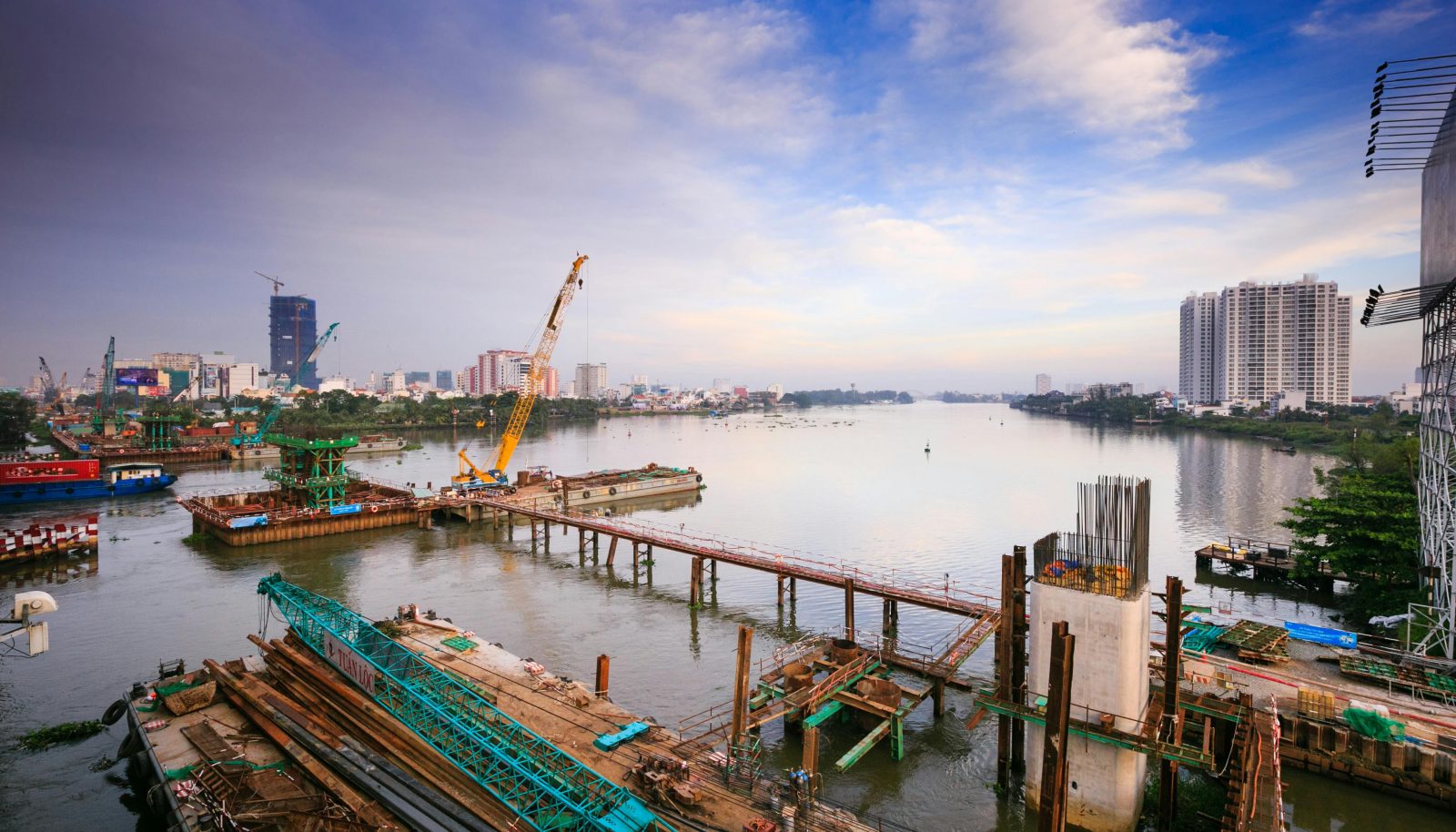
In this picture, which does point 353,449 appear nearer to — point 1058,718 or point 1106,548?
point 1106,548

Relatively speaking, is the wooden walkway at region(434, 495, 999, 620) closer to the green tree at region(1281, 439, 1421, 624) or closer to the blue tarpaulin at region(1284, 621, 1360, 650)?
the blue tarpaulin at region(1284, 621, 1360, 650)

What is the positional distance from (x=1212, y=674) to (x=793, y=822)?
10.7 m

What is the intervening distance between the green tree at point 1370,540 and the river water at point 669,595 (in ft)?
6.84

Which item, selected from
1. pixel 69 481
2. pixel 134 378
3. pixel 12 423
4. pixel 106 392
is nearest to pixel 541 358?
pixel 69 481

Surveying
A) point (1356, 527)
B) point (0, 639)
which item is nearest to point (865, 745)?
point (0, 639)

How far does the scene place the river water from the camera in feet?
47.1

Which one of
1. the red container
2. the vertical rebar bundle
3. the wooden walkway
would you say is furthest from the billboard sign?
the vertical rebar bundle

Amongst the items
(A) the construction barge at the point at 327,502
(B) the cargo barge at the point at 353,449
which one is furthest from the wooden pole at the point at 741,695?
(B) the cargo barge at the point at 353,449

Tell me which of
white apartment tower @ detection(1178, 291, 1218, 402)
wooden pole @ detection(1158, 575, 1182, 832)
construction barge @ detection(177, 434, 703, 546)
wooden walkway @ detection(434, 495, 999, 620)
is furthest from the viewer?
white apartment tower @ detection(1178, 291, 1218, 402)

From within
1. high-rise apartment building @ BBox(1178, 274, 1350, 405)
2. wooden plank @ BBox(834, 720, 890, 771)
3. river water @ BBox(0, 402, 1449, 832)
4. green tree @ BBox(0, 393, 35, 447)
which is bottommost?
river water @ BBox(0, 402, 1449, 832)

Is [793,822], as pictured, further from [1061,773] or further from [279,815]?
[279,815]

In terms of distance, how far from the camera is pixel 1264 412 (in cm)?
12331

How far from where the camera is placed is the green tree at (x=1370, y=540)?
22.8 metres

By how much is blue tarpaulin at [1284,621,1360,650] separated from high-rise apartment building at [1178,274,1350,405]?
15468cm
